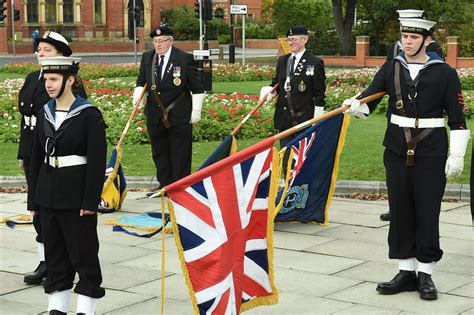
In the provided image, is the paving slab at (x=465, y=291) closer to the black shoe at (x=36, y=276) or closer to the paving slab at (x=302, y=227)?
the paving slab at (x=302, y=227)

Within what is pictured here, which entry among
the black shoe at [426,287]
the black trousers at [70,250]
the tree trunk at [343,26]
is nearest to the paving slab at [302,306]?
the black shoe at [426,287]

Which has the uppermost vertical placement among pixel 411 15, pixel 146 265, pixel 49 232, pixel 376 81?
pixel 411 15

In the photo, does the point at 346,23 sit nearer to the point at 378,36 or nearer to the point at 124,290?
the point at 378,36

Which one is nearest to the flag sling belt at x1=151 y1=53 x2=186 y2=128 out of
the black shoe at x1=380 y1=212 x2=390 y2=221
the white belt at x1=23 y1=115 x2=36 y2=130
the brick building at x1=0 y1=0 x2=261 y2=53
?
the black shoe at x1=380 y1=212 x2=390 y2=221

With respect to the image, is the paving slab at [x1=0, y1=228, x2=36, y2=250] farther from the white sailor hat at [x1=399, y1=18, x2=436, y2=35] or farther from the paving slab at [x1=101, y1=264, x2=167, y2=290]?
the white sailor hat at [x1=399, y1=18, x2=436, y2=35]

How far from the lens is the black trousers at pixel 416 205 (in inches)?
320

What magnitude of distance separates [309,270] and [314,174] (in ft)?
6.19

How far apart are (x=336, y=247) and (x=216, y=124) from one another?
8754 millimetres

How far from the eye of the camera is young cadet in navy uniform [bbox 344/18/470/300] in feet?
26.5

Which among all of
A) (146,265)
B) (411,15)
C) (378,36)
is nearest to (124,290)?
(146,265)

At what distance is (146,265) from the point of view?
9.15 m

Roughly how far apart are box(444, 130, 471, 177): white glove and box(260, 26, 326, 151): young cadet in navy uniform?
3511 millimetres

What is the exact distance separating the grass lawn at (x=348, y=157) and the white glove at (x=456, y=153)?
5015 mm

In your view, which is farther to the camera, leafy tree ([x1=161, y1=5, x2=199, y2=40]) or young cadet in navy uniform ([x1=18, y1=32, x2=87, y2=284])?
leafy tree ([x1=161, y1=5, x2=199, y2=40])
